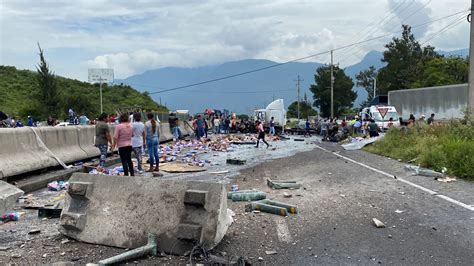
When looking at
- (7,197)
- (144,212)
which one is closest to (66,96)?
(7,197)

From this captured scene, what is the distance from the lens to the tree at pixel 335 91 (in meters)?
90.4

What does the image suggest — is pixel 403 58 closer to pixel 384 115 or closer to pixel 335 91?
pixel 335 91

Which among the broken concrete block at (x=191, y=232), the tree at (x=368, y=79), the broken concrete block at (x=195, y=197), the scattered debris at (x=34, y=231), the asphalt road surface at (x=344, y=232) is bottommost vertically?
the asphalt road surface at (x=344, y=232)

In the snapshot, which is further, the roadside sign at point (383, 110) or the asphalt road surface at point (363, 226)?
the roadside sign at point (383, 110)

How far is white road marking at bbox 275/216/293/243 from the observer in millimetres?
5691

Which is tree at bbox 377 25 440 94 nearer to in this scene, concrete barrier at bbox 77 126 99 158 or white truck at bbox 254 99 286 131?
white truck at bbox 254 99 286 131

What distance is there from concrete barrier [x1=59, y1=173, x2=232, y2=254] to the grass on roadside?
311 inches

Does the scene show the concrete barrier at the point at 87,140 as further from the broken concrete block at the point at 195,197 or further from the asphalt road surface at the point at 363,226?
the broken concrete block at the point at 195,197

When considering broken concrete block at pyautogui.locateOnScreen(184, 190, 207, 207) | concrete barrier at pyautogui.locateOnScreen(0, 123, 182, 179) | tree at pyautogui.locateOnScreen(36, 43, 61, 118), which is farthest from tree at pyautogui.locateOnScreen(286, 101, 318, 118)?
broken concrete block at pyautogui.locateOnScreen(184, 190, 207, 207)

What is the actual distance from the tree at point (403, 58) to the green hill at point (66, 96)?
1619 inches

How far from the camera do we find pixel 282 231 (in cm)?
607

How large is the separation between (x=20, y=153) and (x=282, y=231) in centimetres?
674

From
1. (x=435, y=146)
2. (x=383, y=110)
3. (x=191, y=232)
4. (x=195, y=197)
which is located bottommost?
(x=191, y=232)

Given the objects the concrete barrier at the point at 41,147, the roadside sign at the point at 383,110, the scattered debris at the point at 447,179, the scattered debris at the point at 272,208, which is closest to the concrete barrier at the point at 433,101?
the roadside sign at the point at 383,110
